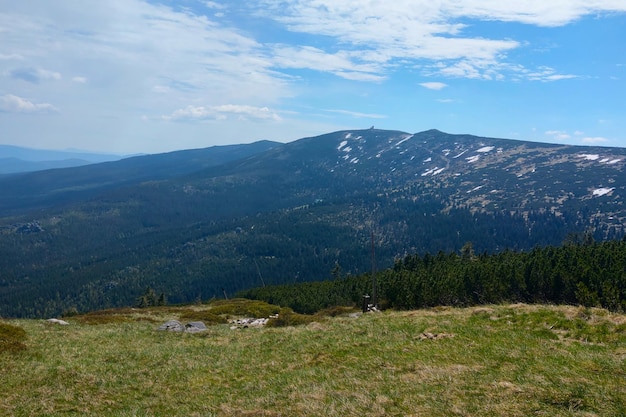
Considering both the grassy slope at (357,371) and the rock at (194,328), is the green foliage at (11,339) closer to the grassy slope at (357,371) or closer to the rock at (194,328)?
the grassy slope at (357,371)

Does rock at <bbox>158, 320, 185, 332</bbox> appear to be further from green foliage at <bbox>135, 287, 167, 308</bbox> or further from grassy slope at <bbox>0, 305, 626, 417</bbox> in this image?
green foliage at <bbox>135, 287, 167, 308</bbox>

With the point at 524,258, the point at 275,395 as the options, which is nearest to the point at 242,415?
the point at 275,395

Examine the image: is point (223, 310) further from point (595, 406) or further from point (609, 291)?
Result: point (595, 406)

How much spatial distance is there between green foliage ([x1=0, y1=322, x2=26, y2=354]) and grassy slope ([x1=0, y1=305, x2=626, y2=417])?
58 cm

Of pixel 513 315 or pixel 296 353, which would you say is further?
pixel 513 315

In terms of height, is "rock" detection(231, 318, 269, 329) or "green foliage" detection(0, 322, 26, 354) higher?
"green foliage" detection(0, 322, 26, 354)

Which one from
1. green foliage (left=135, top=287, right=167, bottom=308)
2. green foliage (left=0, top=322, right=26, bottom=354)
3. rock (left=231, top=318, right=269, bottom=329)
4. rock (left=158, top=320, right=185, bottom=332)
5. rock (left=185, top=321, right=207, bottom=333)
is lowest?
green foliage (left=135, top=287, right=167, bottom=308)

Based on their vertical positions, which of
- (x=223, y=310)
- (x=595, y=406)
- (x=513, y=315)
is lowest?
(x=223, y=310)

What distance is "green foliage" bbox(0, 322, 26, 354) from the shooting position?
24.6m

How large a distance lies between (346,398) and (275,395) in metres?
3.25

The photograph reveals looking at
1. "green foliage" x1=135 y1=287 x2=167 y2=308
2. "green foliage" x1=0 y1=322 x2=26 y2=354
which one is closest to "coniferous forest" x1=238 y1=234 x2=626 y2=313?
"green foliage" x1=0 y1=322 x2=26 y2=354

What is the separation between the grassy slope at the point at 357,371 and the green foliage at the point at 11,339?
58 cm

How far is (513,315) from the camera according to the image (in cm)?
2794

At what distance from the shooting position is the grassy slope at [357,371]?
47.5 feet
